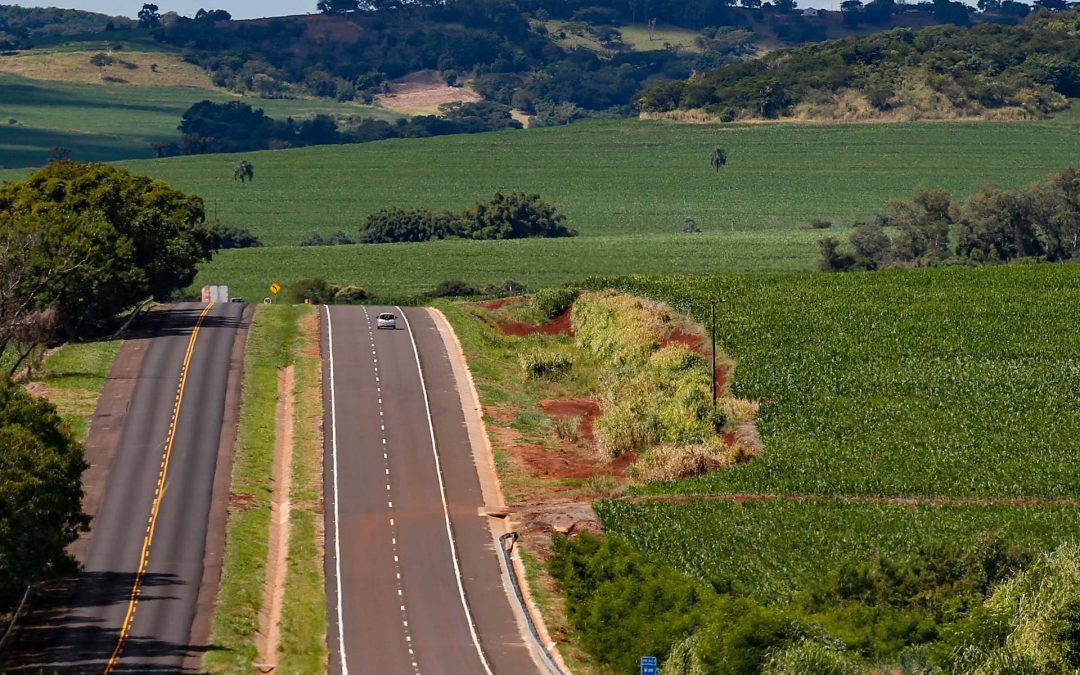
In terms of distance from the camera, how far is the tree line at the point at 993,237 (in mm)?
159875

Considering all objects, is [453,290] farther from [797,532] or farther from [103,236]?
[797,532]

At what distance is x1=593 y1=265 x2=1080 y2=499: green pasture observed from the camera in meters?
88.2

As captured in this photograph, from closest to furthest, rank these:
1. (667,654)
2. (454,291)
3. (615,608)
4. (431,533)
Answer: (667,654) → (615,608) → (431,533) → (454,291)

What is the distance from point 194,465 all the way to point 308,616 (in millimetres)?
22514

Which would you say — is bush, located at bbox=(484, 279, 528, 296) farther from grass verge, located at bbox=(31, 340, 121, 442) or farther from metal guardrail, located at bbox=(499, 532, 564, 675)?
metal guardrail, located at bbox=(499, 532, 564, 675)

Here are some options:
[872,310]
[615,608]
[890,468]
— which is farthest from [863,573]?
[872,310]

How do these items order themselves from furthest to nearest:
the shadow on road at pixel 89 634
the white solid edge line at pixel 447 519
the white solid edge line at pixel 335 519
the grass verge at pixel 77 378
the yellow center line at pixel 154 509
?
the grass verge at pixel 77 378 → the white solid edge line at pixel 447 519 → the white solid edge line at pixel 335 519 → the yellow center line at pixel 154 509 → the shadow on road at pixel 89 634

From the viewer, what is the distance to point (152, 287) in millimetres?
129625

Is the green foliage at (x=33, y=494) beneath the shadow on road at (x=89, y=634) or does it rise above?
above

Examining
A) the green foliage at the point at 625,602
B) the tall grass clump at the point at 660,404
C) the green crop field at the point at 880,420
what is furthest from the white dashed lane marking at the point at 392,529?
the tall grass clump at the point at 660,404

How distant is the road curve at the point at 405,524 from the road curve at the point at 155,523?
5925 mm

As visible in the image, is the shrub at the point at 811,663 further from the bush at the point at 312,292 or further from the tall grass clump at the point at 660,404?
the bush at the point at 312,292

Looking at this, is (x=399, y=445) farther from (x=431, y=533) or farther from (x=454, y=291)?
(x=454, y=291)

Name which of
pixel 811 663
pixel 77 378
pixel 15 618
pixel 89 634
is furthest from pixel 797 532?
pixel 77 378
